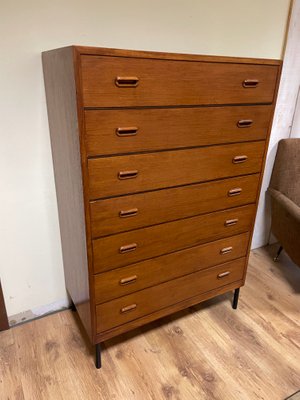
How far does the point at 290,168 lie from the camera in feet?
6.57

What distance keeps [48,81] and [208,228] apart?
3.22 ft

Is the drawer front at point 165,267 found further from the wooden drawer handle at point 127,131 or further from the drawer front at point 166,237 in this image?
the wooden drawer handle at point 127,131

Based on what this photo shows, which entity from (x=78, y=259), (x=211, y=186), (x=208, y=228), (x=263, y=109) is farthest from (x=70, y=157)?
(x=263, y=109)

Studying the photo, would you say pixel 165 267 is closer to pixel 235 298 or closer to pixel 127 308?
pixel 127 308

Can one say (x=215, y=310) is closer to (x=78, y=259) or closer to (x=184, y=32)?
(x=78, y=259)

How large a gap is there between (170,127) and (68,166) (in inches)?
17.5

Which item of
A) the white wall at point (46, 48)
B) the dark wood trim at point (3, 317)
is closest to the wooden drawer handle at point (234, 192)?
the white wall at point (46, 48)

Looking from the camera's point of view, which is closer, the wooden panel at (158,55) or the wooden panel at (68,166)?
the wooden panel at (158,55)

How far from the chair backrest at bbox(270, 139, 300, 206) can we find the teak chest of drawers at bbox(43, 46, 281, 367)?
61 centimetres

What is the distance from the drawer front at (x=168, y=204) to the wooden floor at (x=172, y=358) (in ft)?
2.42

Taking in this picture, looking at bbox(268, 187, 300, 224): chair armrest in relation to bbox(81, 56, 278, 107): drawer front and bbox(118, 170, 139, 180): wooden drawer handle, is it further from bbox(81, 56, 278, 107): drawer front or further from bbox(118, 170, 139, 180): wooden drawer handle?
bbox(118, 170, 139, 180): wooden drawer handle

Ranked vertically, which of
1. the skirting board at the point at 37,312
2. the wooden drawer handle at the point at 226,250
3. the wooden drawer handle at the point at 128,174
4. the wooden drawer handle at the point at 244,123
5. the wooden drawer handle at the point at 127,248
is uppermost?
the wooden drawer handle at the point at 244,123

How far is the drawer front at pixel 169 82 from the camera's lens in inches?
37.7

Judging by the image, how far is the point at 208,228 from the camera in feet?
4.79
